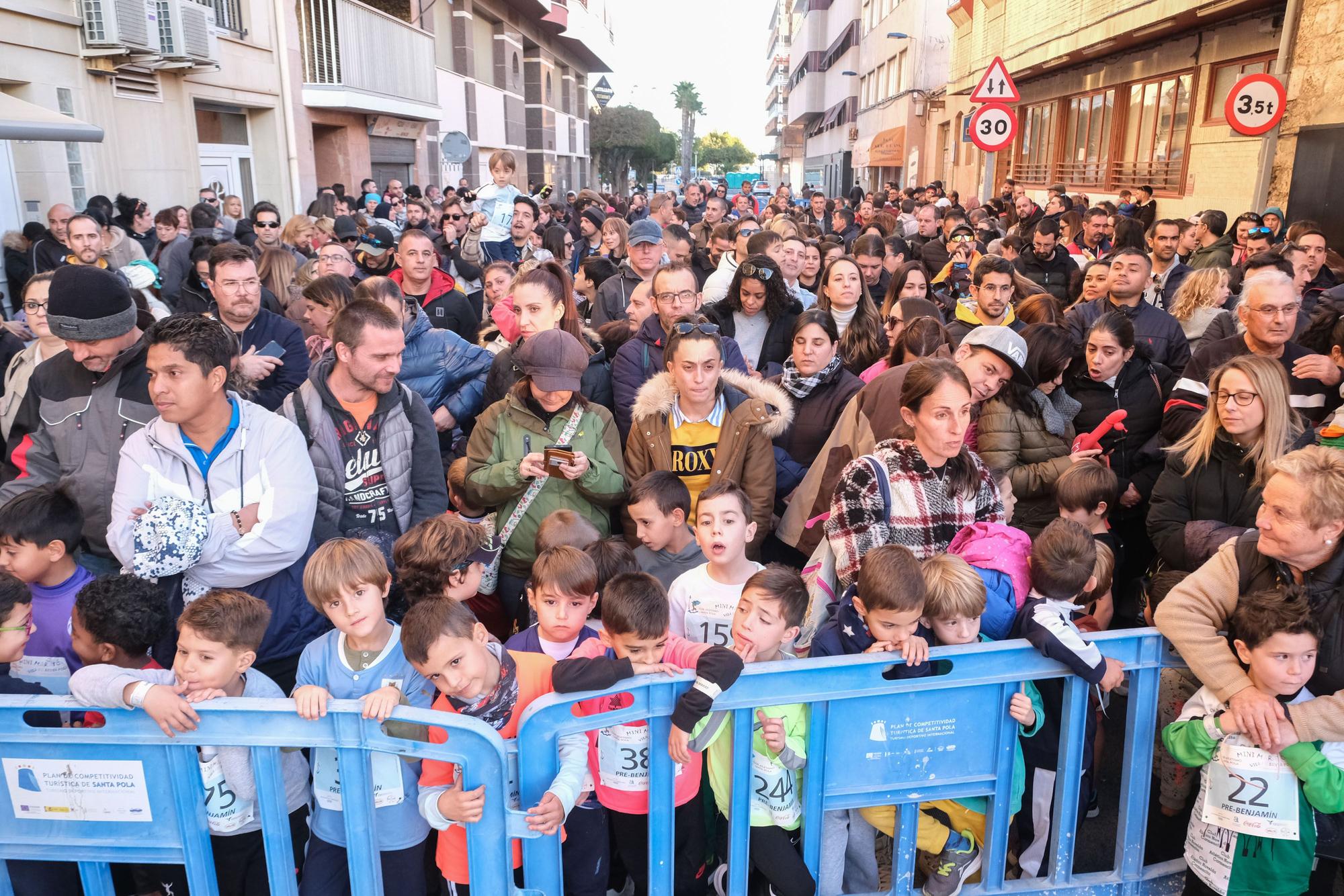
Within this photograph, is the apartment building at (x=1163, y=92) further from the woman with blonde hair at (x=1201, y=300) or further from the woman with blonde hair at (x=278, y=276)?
the woman with blonde hair at (x=278, y=276)

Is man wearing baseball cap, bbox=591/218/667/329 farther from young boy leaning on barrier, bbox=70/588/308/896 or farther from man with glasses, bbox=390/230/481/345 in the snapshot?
young boy leaning on barrier, bbox=70/588/308/896

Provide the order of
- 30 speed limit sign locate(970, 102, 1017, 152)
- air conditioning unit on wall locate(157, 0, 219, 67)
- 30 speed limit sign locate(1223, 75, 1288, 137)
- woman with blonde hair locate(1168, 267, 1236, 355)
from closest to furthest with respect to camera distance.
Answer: woman with blonde hair locate(1168, 267, 1236, 355)
30 speed limit sign locate(1223, 75, 1288, 137)
30 speed limit sign locate(970, 102, 1017, 152)
air conditioning unit on wall locate(157, 0, 219, 67)

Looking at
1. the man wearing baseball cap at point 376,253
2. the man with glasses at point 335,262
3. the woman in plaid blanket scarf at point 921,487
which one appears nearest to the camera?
the woman in plaid blanket scarf at point 921,487

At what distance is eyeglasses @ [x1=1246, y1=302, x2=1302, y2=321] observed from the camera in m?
4.51

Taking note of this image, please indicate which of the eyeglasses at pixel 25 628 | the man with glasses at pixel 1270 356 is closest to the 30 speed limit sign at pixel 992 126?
the man with glasses at pixel 1270 356

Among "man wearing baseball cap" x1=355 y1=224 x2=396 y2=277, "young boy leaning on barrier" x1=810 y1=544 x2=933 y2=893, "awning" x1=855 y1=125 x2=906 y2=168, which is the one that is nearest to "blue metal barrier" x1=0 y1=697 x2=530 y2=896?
"young boy leaning on barrier" x1=810 y1=544 x2=933 y2=893

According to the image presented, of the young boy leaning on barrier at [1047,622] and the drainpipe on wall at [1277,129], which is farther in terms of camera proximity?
the drainpipe on wall at [1277,129]

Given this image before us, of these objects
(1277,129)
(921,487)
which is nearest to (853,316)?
(921,487)

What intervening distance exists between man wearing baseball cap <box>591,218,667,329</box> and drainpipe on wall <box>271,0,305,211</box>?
1350cm

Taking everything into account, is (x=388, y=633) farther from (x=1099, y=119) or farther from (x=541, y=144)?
(x=541, y=144)

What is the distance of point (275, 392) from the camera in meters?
4.56

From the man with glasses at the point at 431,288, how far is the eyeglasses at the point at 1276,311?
4.64 m

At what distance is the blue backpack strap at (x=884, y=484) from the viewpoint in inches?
131

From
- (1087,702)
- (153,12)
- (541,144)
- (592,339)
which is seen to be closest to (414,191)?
(153,12)
